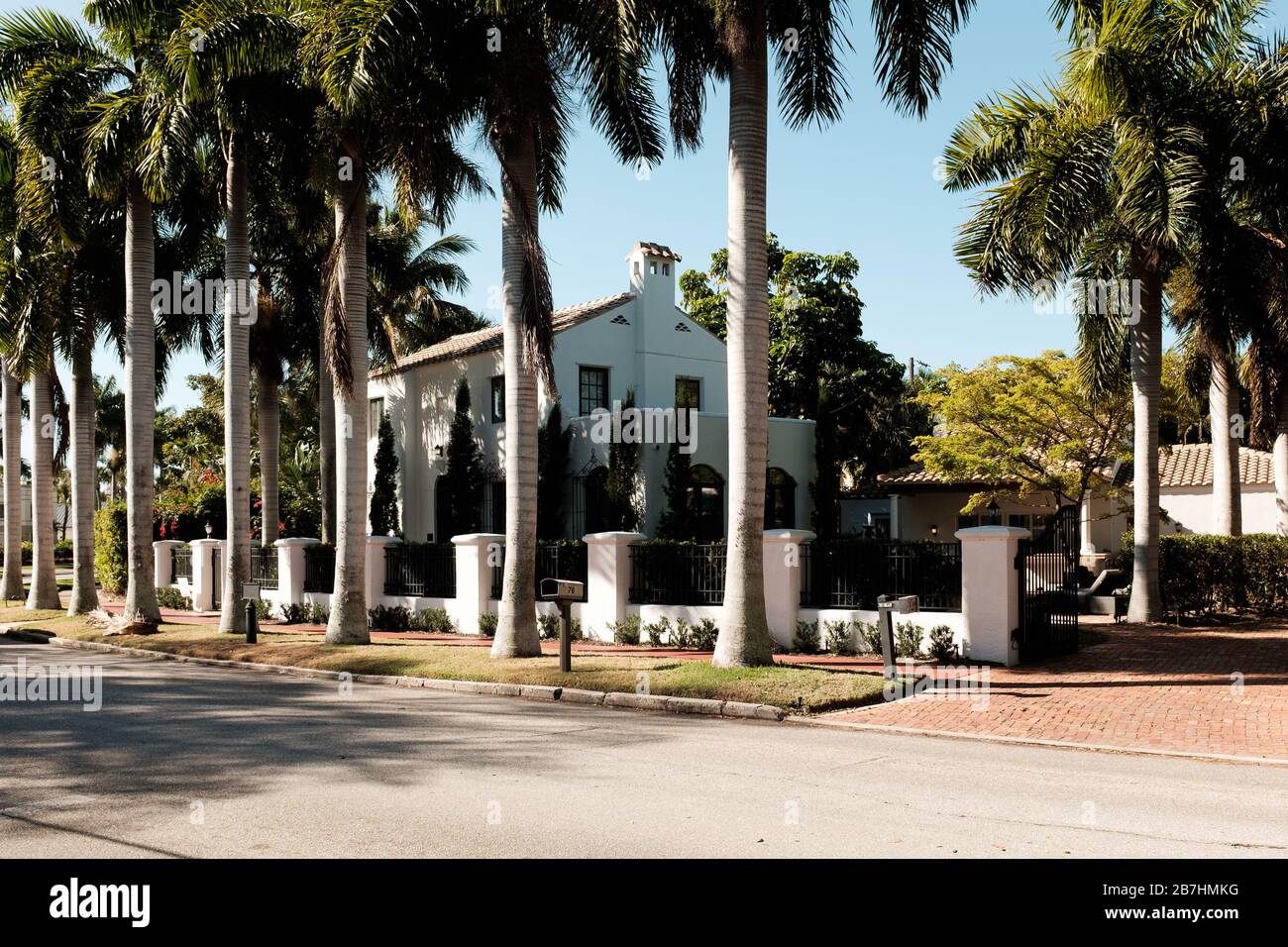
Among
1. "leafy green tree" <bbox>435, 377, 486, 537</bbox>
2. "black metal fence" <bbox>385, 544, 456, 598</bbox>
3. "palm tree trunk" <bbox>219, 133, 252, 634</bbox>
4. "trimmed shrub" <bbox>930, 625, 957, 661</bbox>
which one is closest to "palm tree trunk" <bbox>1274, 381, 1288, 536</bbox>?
"trimmed shrub" <bbox>930, 625, 957, 661</bbox>

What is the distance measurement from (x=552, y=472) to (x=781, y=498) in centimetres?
663

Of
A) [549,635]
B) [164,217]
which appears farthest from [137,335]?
[549,635]

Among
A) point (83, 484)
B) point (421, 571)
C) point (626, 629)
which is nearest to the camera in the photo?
point (626, 629)

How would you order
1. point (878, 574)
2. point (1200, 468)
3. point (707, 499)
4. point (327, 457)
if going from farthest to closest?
1. point (1200, 468)
2. point (707, 499)
3. point (327, 457)
4. point (878, 574)

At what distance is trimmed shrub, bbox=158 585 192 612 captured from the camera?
93.8 ft

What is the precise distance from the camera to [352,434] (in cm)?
1770

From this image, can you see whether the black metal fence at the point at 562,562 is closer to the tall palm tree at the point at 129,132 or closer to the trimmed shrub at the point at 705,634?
the trimmed shrub at the point at 705,634

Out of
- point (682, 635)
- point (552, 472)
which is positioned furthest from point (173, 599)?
point (682, 635)

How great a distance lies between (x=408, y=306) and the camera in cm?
3294

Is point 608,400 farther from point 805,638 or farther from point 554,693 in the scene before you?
point 554,693

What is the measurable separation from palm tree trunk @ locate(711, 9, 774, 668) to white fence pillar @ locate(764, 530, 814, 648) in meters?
2.61

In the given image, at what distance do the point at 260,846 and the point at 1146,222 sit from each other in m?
14.5

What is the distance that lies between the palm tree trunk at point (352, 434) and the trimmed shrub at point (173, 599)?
12.5 m

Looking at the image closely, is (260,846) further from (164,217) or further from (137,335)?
(164,217)
